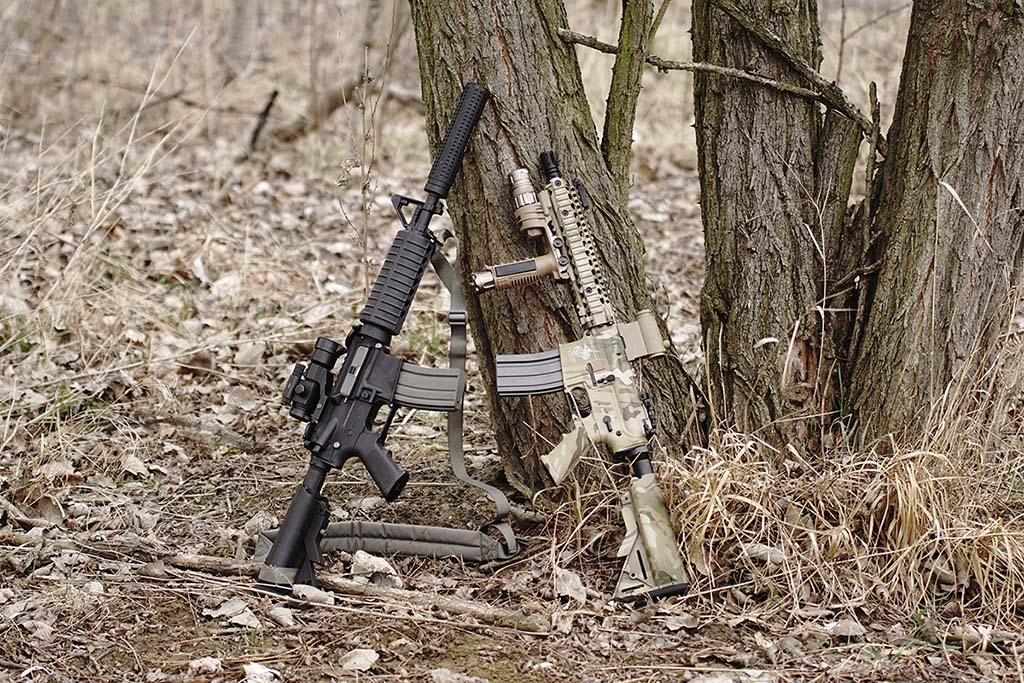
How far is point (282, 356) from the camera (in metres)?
4.97

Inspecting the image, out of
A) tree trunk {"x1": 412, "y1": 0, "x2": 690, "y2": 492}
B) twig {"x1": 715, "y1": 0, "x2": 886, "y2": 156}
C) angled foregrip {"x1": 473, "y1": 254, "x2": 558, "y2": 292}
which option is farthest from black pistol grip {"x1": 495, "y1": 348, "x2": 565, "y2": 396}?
twig {"x1": 715, "y1": 0, "x2": 886, "y2": 156}

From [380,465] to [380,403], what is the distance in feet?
0.67

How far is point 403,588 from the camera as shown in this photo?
320cm

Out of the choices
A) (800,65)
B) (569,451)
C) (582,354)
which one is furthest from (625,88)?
(569,451)

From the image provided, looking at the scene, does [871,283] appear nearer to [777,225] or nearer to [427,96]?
[777,225]

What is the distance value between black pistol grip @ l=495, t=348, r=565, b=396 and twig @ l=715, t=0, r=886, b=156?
1.25 m

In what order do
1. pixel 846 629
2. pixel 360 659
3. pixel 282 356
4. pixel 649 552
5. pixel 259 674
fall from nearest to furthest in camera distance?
pixel 259 674, pixel 360 659, pixel 846 629, pixel 649 552, pixel 282 356

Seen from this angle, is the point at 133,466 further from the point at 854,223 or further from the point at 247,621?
the point at 854,223

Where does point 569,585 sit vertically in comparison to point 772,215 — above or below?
below

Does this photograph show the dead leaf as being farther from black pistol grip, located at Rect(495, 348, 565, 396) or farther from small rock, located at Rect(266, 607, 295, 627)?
black pistol grip, located at Rect(495, 348, 565, 396)

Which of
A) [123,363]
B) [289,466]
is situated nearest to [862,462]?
[289,466]

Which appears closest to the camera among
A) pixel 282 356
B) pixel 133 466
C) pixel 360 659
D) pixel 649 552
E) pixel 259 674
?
pixel 259 674

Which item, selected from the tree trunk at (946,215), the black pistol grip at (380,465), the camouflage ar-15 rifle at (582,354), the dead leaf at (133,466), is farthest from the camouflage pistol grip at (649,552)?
the dead leaf at (133,466)

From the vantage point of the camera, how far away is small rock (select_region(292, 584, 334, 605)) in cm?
306
